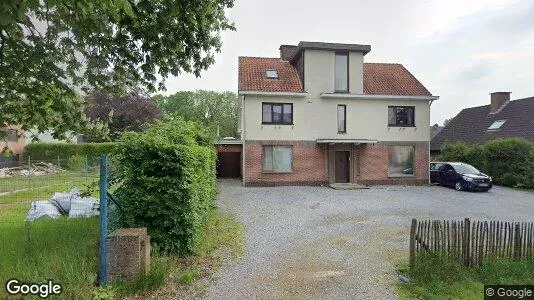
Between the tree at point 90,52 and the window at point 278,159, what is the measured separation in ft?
45.3

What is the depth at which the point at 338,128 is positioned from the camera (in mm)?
20594

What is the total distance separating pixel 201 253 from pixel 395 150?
1706cm

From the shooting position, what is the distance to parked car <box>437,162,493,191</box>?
18.4 metres

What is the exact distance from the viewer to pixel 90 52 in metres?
5.24

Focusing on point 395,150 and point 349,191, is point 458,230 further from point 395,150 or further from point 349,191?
point 395,150

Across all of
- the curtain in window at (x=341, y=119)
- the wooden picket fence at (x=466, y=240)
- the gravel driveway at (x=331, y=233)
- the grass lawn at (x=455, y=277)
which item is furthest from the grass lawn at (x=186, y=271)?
the curtain in window at (x=341, y=119)

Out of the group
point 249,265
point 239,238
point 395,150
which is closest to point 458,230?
point 249,265

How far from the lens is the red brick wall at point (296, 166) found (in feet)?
64.2

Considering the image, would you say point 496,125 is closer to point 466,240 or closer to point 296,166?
point 296,166

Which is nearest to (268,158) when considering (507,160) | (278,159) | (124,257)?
(278,159)

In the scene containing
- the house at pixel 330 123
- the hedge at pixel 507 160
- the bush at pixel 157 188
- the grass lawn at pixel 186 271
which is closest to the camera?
the grass lawn at pixel 186 271

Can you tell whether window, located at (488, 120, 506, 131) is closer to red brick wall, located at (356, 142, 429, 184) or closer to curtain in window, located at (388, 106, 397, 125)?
red brick wall, located at (356, 142, 429, 184)

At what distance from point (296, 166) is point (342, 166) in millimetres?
3066

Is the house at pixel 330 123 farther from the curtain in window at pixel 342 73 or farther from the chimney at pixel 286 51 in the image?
the chimney at pixel 286 51
